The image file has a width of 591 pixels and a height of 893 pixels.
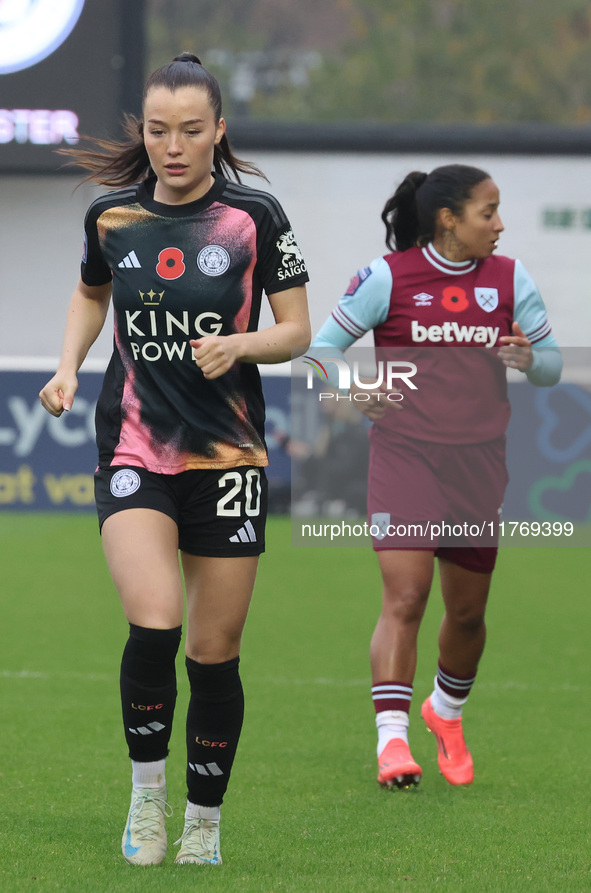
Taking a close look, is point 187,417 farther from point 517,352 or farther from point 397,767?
point 397,767

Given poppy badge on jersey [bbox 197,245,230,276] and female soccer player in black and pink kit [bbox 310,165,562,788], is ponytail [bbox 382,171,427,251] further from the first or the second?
poppy badge on jersey [bbox 197,245,230,276]

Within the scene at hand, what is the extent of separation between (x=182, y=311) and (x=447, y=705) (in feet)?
6.96

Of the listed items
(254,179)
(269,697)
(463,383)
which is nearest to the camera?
(463,383)

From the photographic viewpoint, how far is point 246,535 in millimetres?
3637

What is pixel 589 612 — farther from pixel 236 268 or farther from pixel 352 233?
Answer: pixel 352 233

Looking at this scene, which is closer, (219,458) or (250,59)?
(219,458)

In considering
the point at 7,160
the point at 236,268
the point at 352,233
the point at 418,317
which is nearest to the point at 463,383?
the point at 418,317

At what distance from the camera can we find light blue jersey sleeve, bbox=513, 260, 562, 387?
4.91 meters

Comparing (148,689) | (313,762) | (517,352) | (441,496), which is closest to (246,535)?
(148,689)

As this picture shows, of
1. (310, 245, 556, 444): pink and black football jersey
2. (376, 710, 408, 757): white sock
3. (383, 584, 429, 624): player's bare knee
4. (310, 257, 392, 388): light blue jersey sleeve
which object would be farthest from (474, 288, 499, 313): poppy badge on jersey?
(376, 710, 408, 757): white sock

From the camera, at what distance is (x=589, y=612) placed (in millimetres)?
9219

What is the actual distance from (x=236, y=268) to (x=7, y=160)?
13.4m

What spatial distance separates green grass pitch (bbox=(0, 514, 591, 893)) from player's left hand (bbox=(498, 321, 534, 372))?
56.8 inches

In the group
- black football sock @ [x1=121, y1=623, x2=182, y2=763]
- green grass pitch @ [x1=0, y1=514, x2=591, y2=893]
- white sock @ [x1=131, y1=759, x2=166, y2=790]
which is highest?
black football sock @ [x1=121, y1=623, x2=182, y2=763]
